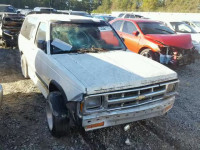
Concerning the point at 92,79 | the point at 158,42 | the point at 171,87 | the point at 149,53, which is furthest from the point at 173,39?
the point at 92,79

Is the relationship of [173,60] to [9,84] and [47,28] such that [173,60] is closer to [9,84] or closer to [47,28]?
[47,28]

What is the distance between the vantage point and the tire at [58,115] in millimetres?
2973

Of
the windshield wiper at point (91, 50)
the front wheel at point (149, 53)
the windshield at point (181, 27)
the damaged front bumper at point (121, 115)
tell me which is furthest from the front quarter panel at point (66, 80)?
the windshield at point (181, 27)

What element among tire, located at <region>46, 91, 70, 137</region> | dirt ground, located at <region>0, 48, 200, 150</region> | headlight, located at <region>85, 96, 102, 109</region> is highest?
headlight, located at <region>85, 96, 102, 109</region>

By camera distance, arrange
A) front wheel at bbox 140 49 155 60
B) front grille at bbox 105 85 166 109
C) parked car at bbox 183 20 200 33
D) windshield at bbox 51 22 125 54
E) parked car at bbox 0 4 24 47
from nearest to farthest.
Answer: front grille at bbox 105 85 166 109 < windshield at bbox 51 22 125 54 < front wheel at bbox 140 49 155 60 < parked car at bbox 0 4 24 47 < parked car at bbox 183 20 200 33

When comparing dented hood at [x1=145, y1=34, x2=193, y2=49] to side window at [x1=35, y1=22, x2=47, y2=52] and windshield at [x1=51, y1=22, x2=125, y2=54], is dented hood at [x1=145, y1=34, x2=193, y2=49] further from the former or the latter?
side window at [x1=35, y1=22, x2=47, y2=52]

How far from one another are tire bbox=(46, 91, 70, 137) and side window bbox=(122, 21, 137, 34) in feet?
17.3

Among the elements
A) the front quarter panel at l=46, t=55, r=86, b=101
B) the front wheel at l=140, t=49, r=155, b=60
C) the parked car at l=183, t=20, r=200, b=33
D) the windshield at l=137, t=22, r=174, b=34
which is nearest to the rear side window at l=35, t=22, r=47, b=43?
the front quarter panel at l=46, t=55, r=86, b=101

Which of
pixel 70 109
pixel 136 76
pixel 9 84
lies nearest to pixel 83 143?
pixel 70 109

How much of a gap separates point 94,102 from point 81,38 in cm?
169

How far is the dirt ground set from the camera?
3.22 metres

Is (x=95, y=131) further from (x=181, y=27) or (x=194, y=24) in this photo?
(x=194, y=24)

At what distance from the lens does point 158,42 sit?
22.2 ft

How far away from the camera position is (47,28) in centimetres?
401
